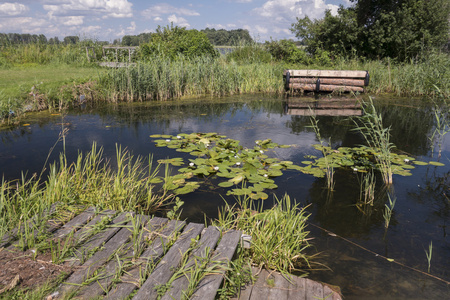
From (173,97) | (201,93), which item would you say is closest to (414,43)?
(201,93)

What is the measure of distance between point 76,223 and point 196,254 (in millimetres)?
1187

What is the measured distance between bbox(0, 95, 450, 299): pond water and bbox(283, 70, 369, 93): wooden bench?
1.06 metres

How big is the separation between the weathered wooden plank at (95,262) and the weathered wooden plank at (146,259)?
227 millimetres

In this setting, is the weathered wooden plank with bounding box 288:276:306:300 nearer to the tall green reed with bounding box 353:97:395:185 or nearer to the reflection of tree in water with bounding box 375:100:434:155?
the tall green reed with bounding box 353:97:395:185

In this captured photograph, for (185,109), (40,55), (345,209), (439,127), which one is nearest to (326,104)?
(185,109)

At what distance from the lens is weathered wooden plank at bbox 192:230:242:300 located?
2.07 m

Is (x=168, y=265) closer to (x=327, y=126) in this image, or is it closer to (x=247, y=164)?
(x=247, y=164)

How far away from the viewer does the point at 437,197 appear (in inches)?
169

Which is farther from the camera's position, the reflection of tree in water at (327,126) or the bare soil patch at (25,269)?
the reflection of tree in water at (327,126)

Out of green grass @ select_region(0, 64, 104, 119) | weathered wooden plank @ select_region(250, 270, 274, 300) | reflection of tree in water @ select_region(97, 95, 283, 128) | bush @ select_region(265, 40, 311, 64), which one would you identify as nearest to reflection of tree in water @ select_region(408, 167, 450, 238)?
weathered wooden plank @ select_region(250, 270, 274, 300)

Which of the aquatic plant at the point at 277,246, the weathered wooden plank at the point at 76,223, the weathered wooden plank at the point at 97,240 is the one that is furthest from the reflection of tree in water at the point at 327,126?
the weathered wooden plank at the point at 76,223

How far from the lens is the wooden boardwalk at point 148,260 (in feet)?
6.86

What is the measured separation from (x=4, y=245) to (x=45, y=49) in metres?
16.6

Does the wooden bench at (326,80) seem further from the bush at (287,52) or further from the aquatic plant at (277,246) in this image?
the aquatic plant at (277,246)
